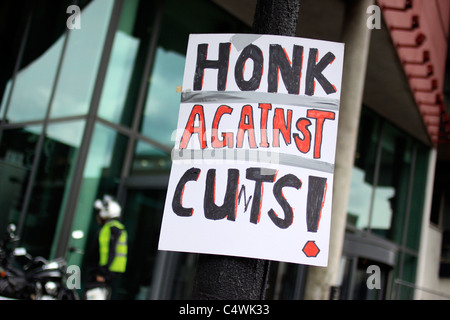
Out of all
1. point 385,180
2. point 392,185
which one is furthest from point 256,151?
point 392,185

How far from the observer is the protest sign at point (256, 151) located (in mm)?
2082

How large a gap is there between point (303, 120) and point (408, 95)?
12299mm

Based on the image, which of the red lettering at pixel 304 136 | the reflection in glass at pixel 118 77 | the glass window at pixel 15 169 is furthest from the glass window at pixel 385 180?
the red lettering at pixel 304 136

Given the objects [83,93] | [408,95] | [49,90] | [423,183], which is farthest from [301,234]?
[423,183]

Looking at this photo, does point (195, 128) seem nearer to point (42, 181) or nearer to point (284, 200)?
point (284, 200)

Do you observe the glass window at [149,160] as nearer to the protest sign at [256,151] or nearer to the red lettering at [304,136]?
the protest sign at [256,151]

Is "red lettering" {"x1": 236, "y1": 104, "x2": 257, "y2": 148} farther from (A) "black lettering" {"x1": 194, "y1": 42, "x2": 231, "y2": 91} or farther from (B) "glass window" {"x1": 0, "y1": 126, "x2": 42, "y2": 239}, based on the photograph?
(B) "glass window" {"x1": 0, "y1": 126, "x2": 42, "y2": 239}

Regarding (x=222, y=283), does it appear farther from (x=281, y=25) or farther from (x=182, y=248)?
(x=281, y=25)

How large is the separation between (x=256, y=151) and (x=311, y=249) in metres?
0.44

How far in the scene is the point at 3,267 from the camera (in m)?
7.37

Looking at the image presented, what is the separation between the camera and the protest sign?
208 cm

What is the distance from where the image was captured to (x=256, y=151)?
7.09ft

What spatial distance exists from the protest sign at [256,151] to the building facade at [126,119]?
227 inches

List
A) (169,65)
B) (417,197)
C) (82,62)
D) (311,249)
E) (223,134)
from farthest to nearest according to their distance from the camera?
(417,197) → (169,65) → (82,62) → (223,134) → (311,249)
